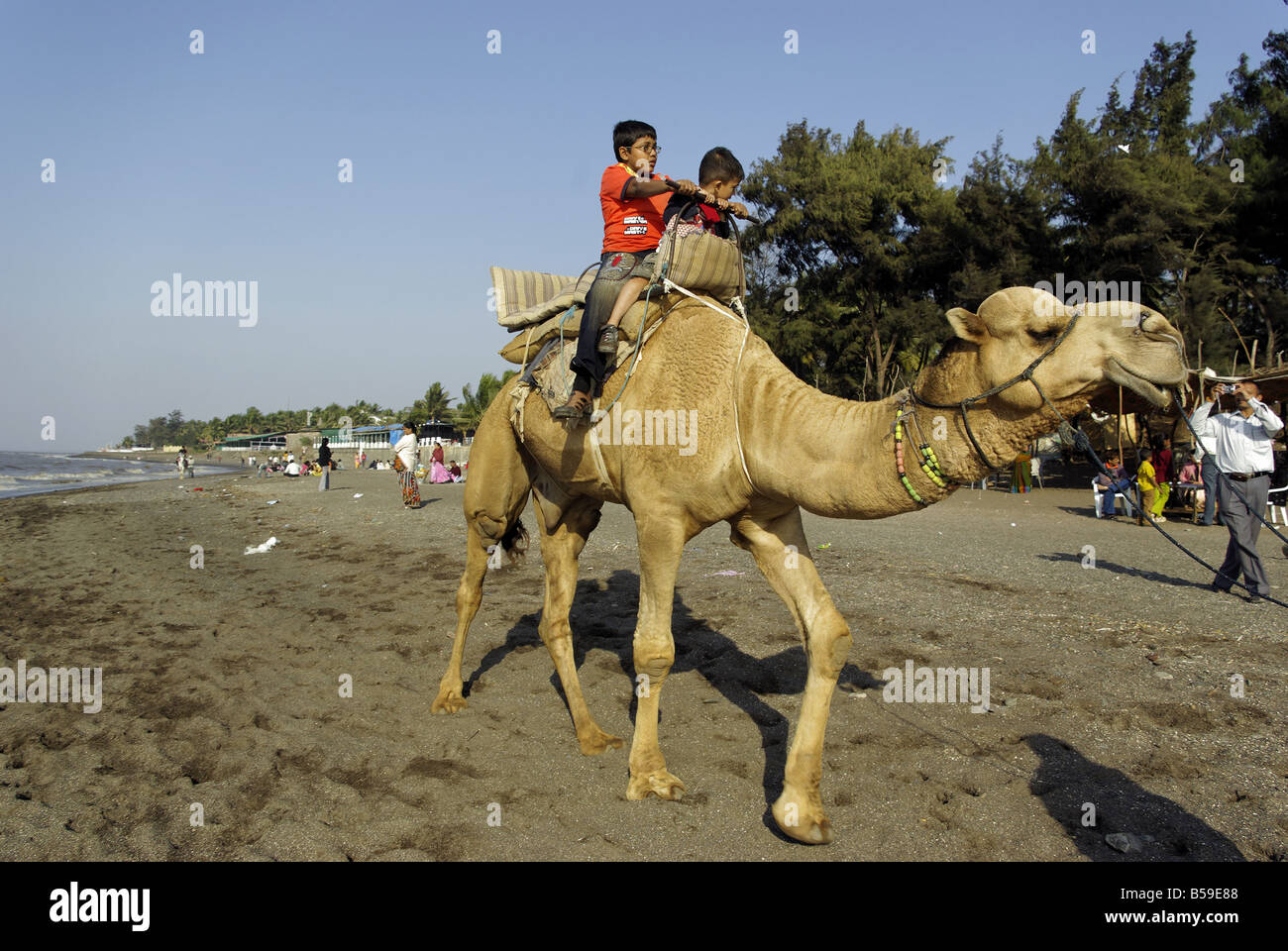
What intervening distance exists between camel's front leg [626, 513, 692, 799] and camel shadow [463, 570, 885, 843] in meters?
0.59

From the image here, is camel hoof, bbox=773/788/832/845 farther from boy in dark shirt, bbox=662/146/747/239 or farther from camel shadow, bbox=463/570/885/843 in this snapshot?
boy in dark shirt, bbox=662/146/747/239

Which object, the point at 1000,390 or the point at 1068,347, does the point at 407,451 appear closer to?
the point at 1000,390

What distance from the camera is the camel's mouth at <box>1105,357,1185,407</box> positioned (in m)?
2.55

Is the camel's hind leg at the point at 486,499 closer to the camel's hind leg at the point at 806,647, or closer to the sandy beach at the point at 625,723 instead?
the sandy beach at the point at 625,723

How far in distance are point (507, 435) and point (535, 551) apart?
738 cm

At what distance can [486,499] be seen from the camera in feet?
18.7

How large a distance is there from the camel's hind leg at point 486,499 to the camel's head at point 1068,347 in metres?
3.45

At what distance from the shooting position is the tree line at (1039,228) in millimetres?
22828

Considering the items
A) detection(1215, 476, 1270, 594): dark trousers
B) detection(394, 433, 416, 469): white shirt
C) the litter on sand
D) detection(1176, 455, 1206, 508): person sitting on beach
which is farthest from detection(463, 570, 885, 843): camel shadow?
detection(394, 433, 416, 469): white shirt

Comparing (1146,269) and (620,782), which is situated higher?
(1146,269)

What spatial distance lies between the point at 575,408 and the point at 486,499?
5.72 feet

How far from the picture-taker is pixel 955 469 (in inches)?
116
